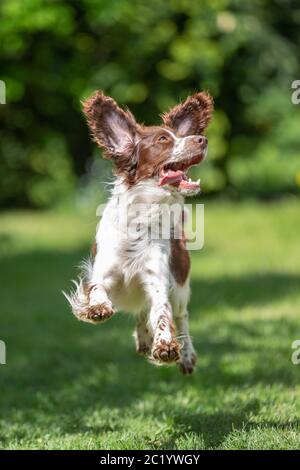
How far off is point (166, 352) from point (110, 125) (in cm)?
117

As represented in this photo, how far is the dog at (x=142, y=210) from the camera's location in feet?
16.1

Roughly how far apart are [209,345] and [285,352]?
967 millimetres

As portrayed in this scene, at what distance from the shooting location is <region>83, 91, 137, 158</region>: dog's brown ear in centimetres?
502

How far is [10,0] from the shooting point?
14273 mm

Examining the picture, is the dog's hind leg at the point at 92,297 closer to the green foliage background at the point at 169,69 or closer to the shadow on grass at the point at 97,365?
the shadow on grass at the point at 97,365

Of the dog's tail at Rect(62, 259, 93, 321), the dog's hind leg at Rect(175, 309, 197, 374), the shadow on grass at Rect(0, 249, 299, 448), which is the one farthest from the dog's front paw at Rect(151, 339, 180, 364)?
the dog's hind leg at Rect(175, 309, 197, 374)

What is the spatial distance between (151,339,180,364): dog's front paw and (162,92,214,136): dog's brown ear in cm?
110

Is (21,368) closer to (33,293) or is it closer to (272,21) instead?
(33,293)

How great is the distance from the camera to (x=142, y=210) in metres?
5.05

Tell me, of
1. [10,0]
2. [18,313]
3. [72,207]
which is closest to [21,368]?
[18,313]

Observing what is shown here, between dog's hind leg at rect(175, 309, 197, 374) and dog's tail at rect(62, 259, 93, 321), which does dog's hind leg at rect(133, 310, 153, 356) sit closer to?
dog's hind leg at rect(175, 309, 197, 374)

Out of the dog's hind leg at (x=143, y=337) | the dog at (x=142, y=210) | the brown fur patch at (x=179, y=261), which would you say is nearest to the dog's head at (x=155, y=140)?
the dog at (x=142, y=210)

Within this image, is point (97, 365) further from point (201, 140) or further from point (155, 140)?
point (201, 140)

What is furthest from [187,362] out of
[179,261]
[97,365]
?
[97,365]
